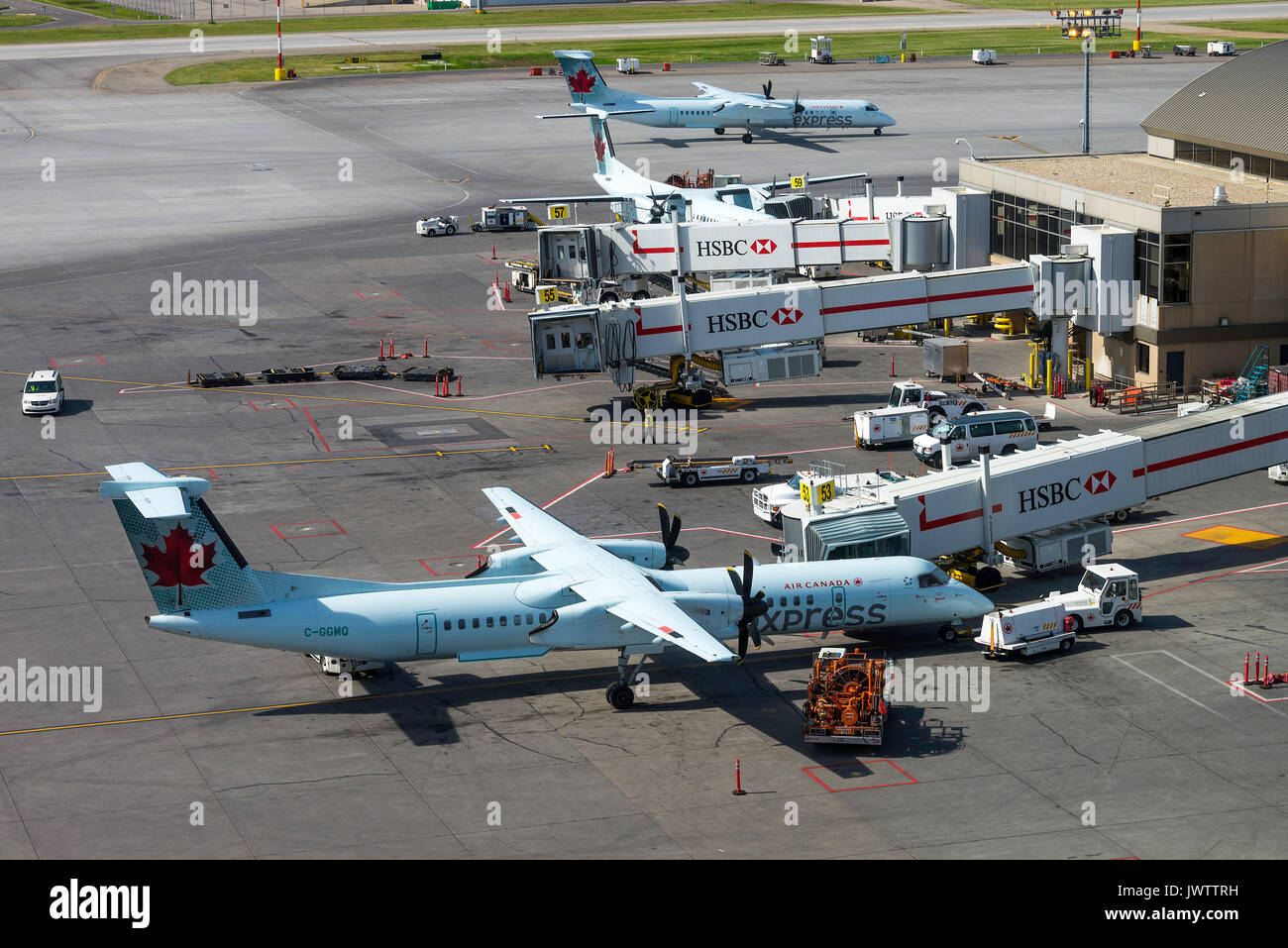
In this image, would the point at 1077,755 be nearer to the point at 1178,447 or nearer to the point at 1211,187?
the point at 1178,447

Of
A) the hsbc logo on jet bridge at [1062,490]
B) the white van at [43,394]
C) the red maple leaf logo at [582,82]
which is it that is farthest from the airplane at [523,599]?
the red maple leaf logo at [582,82]

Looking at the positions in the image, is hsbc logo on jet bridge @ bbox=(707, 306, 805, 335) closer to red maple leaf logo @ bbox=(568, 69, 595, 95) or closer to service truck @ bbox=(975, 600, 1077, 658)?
service truck @ bbox=(975, 600, 1077, 658)

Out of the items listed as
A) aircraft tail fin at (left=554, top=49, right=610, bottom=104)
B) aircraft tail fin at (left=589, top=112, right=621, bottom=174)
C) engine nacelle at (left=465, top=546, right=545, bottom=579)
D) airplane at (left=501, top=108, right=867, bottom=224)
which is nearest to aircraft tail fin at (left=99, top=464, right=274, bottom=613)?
engine nacelle at (left=465, top=546, right=545, bottom=579)

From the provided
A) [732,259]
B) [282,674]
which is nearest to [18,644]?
[282,674]

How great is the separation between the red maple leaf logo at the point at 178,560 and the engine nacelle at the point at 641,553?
14033 millimetres

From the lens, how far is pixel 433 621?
51.9 meters

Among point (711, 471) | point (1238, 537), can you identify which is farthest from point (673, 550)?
point (1238, 537)

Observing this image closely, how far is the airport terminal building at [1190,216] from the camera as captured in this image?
87938 mm

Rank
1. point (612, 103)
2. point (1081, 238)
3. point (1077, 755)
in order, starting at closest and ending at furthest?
point (1077, 755), point (1081, 238), point (612, 103)

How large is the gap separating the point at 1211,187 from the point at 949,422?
29.8 meters

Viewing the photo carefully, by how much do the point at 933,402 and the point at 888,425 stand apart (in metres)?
4.31

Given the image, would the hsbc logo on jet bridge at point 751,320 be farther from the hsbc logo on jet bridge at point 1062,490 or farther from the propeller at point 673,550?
the propeller at point 673,550

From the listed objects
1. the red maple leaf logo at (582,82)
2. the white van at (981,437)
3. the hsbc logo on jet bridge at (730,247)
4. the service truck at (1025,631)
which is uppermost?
the red maple leaf logo at (582,82)
